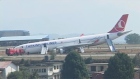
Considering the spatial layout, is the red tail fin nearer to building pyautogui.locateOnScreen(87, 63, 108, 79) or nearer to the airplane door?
the airplane door

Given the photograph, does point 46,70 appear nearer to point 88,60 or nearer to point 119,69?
point 88,60

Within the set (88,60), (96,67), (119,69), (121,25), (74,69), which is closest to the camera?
(119,69)

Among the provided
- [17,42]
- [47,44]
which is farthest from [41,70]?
[17,42]

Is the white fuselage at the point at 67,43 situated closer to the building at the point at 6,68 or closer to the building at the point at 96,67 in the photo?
the building at the point at 96,67

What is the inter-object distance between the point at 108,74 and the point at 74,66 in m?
2.96

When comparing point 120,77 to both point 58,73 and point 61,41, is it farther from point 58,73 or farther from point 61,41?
point 61,41

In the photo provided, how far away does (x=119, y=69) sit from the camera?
108 ft

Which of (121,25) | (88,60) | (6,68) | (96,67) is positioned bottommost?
(96,67)

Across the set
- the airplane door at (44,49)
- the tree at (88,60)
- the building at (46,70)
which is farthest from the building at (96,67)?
the airplane door at (44,49)

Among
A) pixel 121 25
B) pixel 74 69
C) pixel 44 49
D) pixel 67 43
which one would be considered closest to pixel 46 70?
pixel 74 69

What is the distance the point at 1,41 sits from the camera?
91500mm

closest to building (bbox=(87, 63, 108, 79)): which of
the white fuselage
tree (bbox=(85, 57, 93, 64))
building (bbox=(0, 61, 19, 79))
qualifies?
tree (bbox=(85, 57, 93, 64))

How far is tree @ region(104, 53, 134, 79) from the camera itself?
32625mm

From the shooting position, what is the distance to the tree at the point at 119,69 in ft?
107
